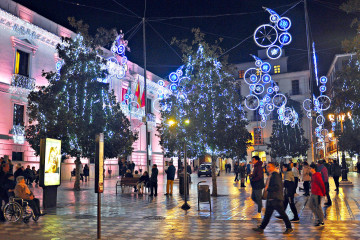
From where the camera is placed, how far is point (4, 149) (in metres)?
25.9

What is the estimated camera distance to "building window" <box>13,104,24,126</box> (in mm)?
27567

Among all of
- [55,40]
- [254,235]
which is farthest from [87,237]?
[55,40]

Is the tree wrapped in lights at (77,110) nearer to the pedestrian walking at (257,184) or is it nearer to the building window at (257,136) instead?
the pedestrian walking at (257,184)

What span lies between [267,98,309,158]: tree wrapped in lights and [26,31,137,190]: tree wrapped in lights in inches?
1447

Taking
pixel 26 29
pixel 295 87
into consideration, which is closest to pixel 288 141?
pixel 295 87

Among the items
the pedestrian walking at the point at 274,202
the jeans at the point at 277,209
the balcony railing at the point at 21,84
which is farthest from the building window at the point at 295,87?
the jeans at the point at 277,209

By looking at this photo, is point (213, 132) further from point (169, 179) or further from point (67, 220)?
point (67, 220)

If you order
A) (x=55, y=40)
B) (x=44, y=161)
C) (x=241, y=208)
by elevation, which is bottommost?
(x=241, y=208)

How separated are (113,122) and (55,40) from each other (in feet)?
41.1

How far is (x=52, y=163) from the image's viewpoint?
1373cm

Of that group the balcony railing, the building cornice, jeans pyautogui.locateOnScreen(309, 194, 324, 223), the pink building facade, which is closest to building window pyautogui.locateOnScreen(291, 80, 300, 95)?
the pink building facade

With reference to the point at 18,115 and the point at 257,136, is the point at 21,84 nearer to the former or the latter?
the point at 18,115

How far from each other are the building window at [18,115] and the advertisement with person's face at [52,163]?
15263 millimetres

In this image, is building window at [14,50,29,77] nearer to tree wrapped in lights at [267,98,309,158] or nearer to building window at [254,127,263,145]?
tree wrapped in lights at [267,98,309,158]
